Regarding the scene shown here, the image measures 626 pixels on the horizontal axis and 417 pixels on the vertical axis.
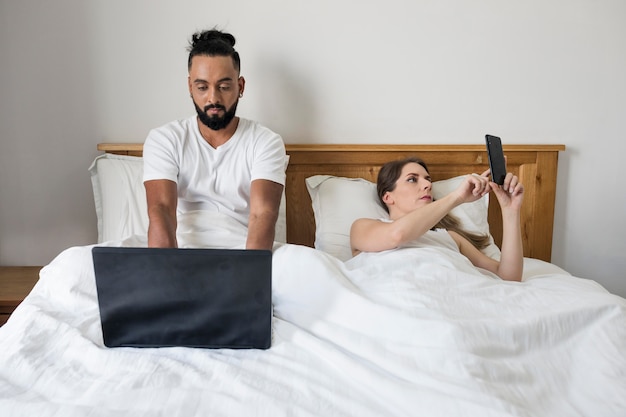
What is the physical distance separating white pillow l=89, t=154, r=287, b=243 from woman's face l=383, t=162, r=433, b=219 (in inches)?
18.5

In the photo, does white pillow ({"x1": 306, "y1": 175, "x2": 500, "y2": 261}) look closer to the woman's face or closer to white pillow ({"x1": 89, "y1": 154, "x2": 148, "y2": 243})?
the woman's face

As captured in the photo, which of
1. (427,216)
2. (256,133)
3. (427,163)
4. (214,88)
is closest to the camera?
(427,216)

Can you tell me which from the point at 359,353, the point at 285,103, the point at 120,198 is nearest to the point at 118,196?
the point at 120,198

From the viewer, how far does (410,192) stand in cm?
165

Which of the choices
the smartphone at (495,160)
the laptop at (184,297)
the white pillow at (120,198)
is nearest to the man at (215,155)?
the white pillow at (120,198)

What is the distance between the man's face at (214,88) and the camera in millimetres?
1617

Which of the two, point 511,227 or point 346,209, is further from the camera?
point 346,209

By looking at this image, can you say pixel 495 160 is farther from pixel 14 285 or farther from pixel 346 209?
pixel 14 285

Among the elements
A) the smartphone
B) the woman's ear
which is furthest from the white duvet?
the woman's ear

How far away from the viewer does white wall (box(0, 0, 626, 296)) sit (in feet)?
6.61

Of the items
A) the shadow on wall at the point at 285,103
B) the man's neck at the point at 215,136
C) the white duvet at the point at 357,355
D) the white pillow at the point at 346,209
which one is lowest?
the white duvet at the point at 357,355

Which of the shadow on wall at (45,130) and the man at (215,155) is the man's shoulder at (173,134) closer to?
the man at (215,155)

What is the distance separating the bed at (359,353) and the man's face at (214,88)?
0.52 metres

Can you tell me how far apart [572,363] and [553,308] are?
16 centimetres
